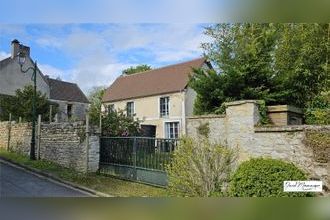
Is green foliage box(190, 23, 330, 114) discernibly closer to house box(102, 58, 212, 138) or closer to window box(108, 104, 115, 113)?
house box(102, 58, 212, 138)

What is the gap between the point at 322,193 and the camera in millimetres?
4203

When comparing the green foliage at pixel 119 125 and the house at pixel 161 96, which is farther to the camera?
the green foliage at pixel 119 125

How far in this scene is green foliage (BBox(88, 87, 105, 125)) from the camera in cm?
451

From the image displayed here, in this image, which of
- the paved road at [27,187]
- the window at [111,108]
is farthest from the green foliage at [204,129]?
the paved road at [27,187]

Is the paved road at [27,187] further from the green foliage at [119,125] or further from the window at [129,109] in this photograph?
the window at [129,109]

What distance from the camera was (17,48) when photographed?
436 cm

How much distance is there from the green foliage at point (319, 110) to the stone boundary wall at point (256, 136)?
14cm

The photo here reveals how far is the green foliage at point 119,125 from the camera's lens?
462 centimetres

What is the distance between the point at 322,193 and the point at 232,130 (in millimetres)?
1030

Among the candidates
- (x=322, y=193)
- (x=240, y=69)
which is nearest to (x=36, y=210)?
(x=240, y=69)

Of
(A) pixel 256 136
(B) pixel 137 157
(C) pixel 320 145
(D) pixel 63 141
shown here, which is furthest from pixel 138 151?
(C) pixel 320 145

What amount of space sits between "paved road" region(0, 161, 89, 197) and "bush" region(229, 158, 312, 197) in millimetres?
1540

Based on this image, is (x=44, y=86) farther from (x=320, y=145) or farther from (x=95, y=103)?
(x=320, y=145)
